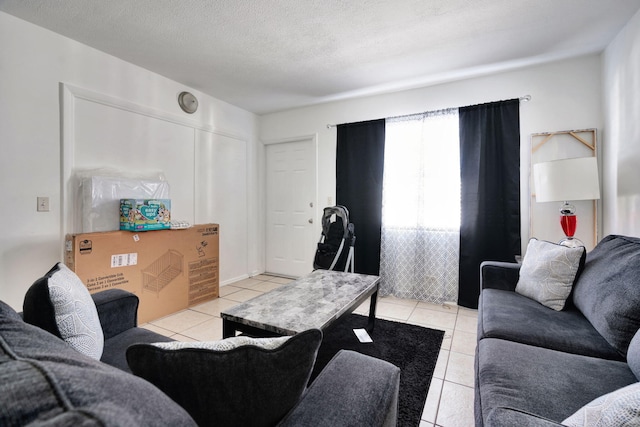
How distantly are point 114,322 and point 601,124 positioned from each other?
417cm

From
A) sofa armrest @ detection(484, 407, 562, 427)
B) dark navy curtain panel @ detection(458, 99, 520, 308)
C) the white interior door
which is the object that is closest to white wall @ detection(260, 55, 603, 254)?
dark navy curtain panel @ detection(458, 99, 520, 308)

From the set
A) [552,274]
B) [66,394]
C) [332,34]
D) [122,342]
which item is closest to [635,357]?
[552,274]

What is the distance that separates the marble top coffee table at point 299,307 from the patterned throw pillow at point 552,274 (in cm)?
108

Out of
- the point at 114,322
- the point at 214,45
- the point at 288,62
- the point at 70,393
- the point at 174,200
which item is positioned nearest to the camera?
the point at 70,393

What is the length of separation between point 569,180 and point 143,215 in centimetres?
373

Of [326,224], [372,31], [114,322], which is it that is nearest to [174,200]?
[326,224]

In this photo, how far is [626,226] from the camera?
2250 mm

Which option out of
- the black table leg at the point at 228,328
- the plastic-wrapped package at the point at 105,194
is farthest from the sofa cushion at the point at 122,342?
the plastic-wrapped package at the point at 105,194

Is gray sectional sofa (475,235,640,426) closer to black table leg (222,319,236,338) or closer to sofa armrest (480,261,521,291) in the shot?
sofa armrest (480,261,521,291)

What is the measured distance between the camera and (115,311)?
1.53 meters

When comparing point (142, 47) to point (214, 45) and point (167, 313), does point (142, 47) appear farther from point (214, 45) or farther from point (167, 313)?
point (167, 313)

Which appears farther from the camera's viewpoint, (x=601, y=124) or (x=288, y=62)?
(x=288, y=62)

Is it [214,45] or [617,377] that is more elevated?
[214,45]

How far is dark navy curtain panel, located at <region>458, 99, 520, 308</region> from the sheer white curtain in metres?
0.11
